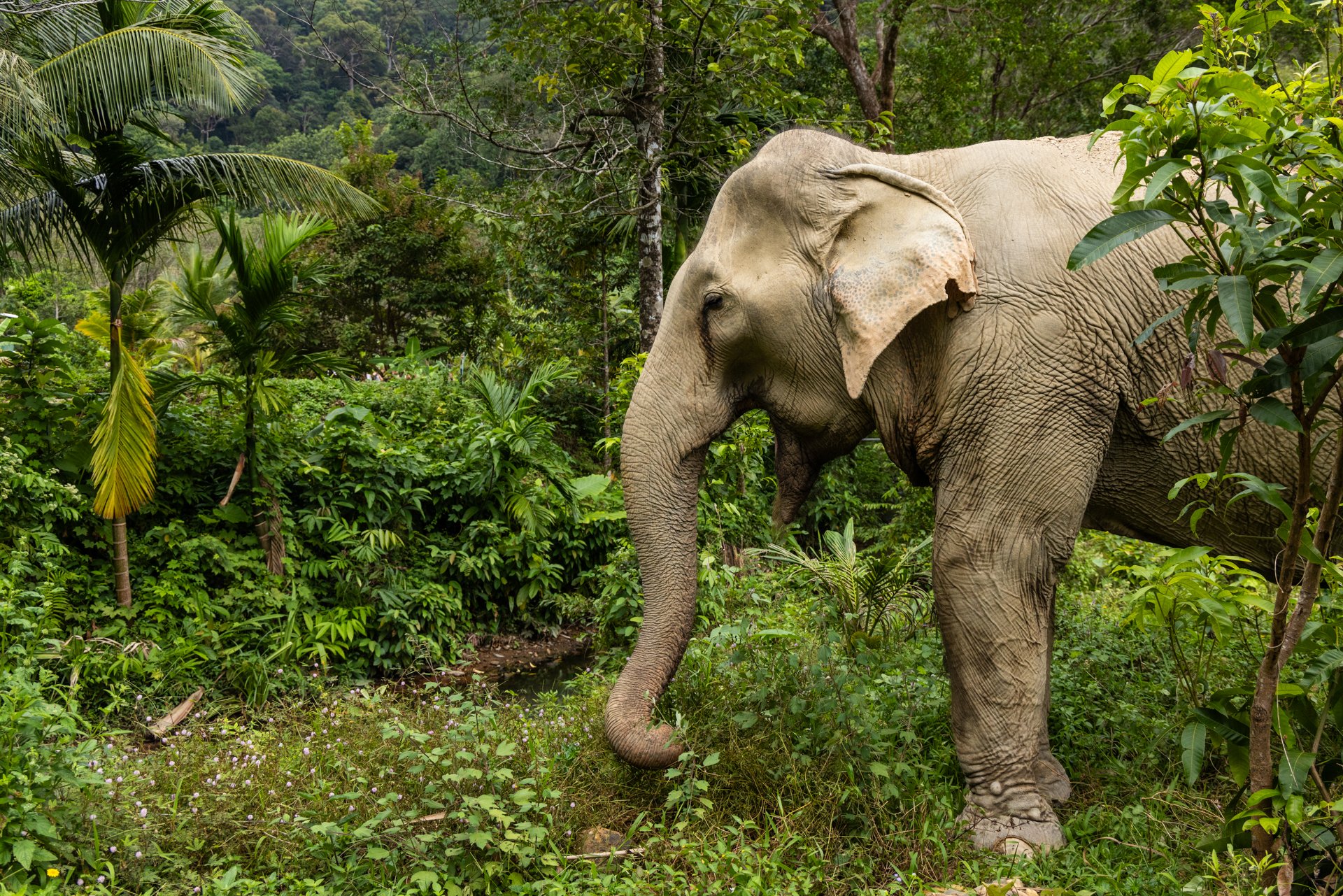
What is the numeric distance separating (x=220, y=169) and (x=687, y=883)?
6849 millimetres

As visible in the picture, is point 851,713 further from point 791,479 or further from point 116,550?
point 116,550

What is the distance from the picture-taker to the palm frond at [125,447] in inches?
283

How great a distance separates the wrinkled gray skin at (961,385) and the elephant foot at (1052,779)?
0.01 m

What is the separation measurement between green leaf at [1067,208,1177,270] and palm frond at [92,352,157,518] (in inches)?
263

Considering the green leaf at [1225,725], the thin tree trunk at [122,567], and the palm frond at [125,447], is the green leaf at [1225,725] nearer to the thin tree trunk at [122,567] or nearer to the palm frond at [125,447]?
the palm frond at [125,447]

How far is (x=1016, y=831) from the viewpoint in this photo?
12.6 ft

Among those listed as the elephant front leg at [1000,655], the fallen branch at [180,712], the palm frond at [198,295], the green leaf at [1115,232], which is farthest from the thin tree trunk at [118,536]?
the green leaf at [1115,232]

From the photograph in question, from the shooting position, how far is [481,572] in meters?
9.36

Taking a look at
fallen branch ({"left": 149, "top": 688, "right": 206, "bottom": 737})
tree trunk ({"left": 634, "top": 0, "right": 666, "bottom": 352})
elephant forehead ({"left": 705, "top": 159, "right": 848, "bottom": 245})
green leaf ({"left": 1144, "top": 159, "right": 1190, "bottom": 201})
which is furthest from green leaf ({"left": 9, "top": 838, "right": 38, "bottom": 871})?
tree trunk ({"left": 634, "top": 0, "right": 666, "bottom": 352})

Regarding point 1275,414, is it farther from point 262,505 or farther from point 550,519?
point 550,519

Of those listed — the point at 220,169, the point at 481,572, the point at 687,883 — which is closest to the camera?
the point at 687,883

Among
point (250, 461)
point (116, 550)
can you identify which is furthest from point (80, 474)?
point (250, 461)

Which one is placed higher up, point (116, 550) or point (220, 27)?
point (220, 27)

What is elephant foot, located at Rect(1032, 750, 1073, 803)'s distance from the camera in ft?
13.9
